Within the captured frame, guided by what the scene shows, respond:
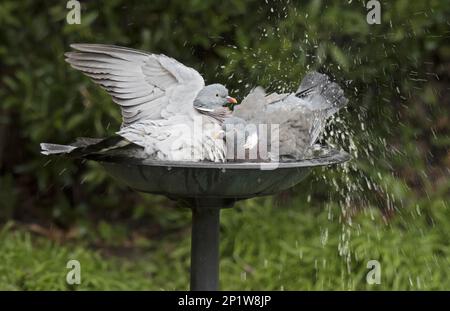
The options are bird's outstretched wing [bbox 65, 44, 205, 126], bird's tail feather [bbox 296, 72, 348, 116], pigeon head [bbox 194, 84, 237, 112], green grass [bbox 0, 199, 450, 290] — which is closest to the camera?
pigeon head [bbox 194, 84, 237, 112]

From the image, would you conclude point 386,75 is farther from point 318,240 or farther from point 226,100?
point 226,100

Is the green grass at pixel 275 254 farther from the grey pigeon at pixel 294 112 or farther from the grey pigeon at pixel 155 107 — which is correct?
the grey pigeon at pixel 155 107

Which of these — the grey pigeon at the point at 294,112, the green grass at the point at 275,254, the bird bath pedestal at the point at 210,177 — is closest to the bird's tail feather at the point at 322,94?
the grey pigeon at the point at 294,112

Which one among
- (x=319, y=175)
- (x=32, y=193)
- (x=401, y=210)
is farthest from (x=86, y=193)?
(x=401, y=210)

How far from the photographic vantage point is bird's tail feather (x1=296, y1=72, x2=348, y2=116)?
2576 millimetres

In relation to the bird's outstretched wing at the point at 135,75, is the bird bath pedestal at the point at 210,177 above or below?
below

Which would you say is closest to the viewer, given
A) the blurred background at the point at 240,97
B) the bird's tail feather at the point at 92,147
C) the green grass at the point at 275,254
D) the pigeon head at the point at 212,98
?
the bird's tail feather at the point at 92,147

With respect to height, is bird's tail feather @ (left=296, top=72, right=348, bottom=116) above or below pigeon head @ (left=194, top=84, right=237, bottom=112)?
above

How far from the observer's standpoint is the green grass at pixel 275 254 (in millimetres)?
3674

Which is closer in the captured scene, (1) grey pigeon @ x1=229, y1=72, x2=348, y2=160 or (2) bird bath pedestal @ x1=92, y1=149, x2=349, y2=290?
(2) bird bath pedestal @ x1=92, y1=149, x2=349, y2=290

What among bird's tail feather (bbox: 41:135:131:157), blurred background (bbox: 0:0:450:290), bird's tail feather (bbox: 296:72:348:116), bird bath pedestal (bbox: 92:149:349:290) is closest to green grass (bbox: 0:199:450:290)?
blurred background (bbox: 0:0:450:290)

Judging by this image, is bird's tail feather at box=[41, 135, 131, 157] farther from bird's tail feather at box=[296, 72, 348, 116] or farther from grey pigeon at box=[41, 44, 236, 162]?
bird's tail feather at box=[296, 72, 348, 116]

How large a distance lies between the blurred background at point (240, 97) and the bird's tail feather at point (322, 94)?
1.02 m
